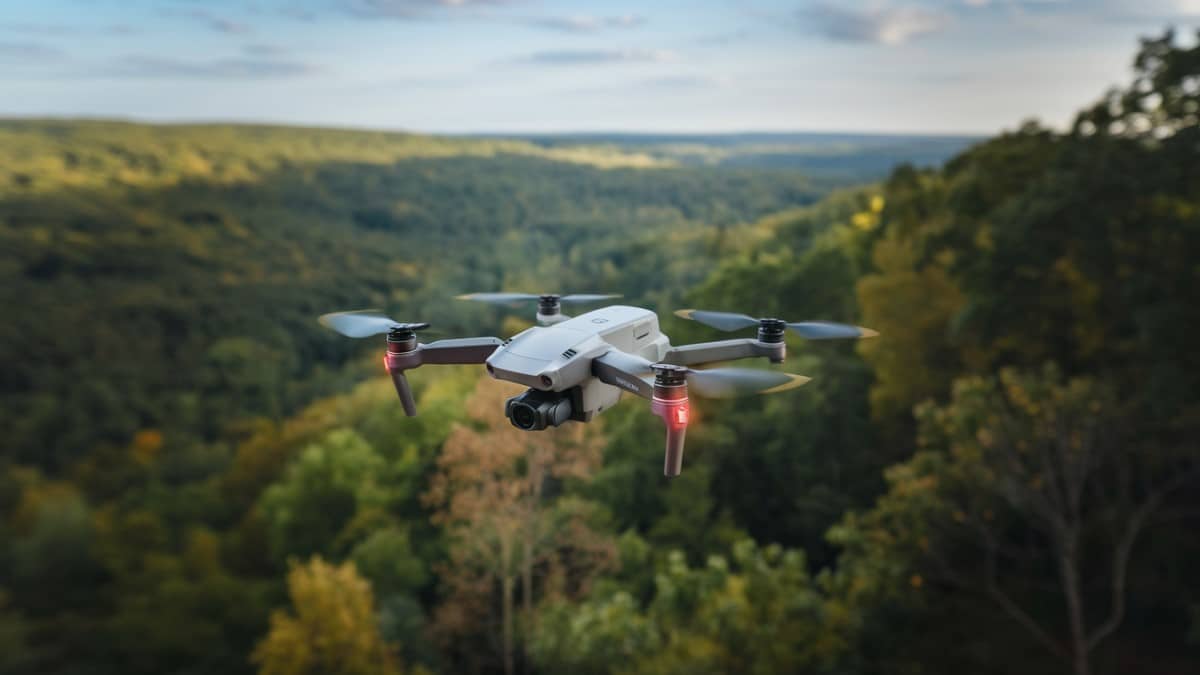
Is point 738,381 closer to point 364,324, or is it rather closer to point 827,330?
point 827,330

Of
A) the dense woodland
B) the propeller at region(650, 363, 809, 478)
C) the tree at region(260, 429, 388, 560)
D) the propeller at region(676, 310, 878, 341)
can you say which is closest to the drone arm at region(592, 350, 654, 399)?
the propeller at region(650, 363, 809, 478)

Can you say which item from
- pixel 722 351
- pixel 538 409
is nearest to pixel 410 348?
pixel 538 409

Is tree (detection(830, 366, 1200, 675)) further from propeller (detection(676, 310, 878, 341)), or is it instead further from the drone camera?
the drone camera

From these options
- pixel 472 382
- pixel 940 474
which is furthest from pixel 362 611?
pixel 940 474

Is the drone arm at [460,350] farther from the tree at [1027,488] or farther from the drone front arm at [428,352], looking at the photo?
the tree at [1027,488]

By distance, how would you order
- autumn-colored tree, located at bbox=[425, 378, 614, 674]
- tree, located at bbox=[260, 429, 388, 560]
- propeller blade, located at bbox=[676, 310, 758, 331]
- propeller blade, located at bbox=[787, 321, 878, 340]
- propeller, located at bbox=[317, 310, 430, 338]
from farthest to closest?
tree, located at bbox=[260, 429, 388, 560] < autumn-colored tree, located at bbox=[425, 378, 614, 674] < propeller blade, located at bbox=[676, 310, 758, 331] < propeller, located at bbox=[317, 310, 430, 338] < propeller blade, located at bbox=[787, 321, 878, 340]
